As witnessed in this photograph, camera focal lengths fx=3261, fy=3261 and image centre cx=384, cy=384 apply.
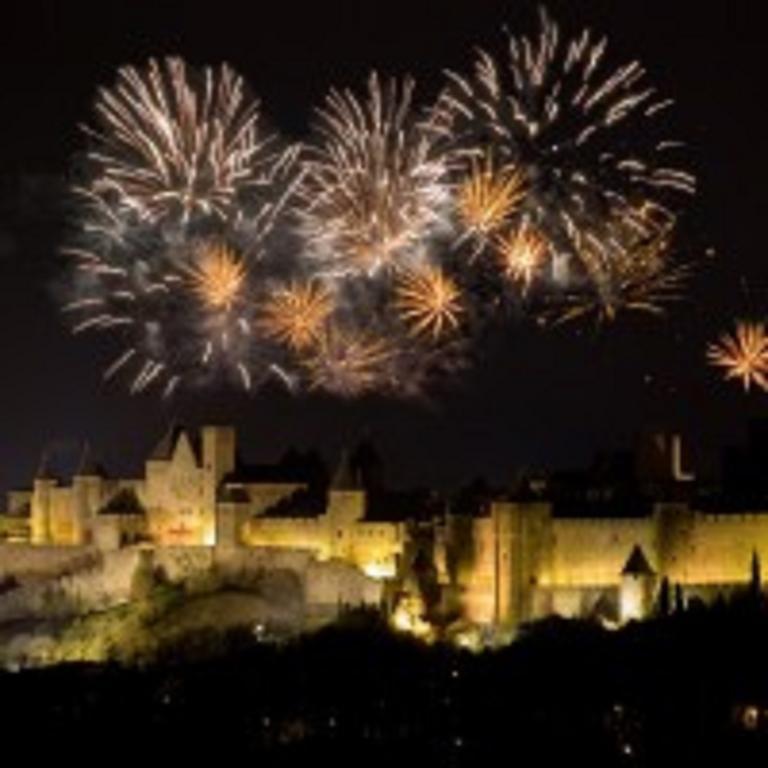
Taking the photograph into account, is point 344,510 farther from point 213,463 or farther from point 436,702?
point 436,702

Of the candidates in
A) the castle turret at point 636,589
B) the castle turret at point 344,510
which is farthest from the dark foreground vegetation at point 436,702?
the castle turret at point 344,510

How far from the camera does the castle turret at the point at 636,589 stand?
74.9 meters

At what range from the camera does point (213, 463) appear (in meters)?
86.2

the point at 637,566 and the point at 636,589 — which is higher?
the point at 637,566

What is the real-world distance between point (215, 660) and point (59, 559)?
46.9ft

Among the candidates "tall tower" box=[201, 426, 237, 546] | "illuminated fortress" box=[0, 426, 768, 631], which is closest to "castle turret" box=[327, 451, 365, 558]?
"illuminated fortress" box=[0, 426, 768, 631]

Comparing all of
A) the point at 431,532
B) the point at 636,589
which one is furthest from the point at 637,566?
the point at 431,532

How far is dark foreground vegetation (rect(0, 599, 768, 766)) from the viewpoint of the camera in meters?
63.1

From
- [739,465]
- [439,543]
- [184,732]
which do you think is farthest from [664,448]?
[184,732]

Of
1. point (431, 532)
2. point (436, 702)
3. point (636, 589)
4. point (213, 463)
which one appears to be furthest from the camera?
point (213, 463)

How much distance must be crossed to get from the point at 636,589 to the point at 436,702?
1011 cm

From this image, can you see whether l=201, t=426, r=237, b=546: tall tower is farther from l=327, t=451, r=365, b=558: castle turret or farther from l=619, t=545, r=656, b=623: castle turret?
l=619, t=545, r=656, b=623: castle turret

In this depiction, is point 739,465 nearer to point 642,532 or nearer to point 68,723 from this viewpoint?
point 642,532

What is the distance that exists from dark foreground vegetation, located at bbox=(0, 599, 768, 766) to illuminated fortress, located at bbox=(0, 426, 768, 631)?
326 cm
